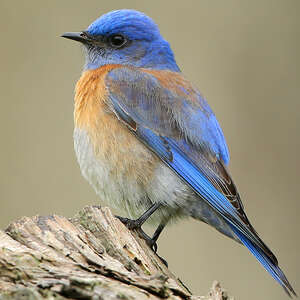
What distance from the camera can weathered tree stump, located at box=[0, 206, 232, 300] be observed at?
8.67ft

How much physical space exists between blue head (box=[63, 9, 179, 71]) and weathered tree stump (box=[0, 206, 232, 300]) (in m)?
1.81

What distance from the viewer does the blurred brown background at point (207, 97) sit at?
19.9 feet

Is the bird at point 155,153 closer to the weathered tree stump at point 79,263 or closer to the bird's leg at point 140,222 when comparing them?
the bird's leg at point 140,222

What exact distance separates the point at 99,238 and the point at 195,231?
2575 millimetres

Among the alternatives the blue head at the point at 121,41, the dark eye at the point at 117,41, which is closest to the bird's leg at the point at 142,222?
the blue head at the point at 121,41

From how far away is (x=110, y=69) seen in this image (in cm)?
495

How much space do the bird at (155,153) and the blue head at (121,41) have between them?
255 mm

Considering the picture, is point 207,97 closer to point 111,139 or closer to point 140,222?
point 111,139

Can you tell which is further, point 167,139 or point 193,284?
point 193,284

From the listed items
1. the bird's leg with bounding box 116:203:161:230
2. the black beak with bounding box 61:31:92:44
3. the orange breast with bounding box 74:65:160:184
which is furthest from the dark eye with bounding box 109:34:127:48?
the bird's leg with bounding box 116:203:161:230

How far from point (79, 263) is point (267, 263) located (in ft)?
5.01

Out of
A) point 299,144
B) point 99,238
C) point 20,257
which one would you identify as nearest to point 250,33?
point 299,144

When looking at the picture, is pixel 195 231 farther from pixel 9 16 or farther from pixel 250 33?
pixel 9 16

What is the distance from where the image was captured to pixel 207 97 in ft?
20.5
